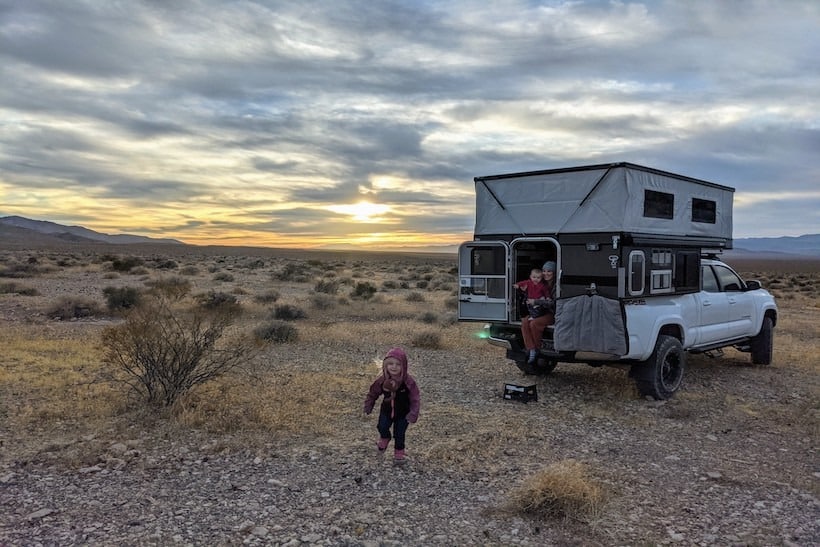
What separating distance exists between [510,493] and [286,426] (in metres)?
2.51

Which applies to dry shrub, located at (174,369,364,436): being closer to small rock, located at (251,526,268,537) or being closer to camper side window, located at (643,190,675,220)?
small rock, located at (251,526,268,537)

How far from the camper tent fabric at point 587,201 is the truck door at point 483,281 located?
286 mm

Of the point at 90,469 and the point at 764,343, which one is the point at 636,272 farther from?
the point at 90,469

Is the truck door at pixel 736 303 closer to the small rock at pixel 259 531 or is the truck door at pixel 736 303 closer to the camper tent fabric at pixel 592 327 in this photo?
the camper tent fabric at pixel 592 327

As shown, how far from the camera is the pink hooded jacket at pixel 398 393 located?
537 centimetres

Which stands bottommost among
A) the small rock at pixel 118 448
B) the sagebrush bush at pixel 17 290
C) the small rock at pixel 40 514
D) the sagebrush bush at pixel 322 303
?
the small rock at pixel 40 514

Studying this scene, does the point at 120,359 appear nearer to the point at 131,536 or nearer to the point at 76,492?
the point at 76,492

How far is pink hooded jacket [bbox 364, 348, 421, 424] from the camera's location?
211 inches

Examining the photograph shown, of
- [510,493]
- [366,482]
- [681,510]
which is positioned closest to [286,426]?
[366,482]

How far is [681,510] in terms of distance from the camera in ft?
15.0

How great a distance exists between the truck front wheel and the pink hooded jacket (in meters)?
3.59

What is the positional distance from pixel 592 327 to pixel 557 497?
3.09 m

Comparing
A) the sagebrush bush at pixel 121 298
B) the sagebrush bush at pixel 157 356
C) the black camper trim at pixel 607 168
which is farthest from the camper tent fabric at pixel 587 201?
the sagebrush bush at pixel 121 298

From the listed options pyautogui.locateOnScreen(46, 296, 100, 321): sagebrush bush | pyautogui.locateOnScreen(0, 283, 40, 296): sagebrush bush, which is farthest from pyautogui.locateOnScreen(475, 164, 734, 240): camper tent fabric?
pyautogui.locateOnScreen(0, 283, 40, 296): sagebrush bush
